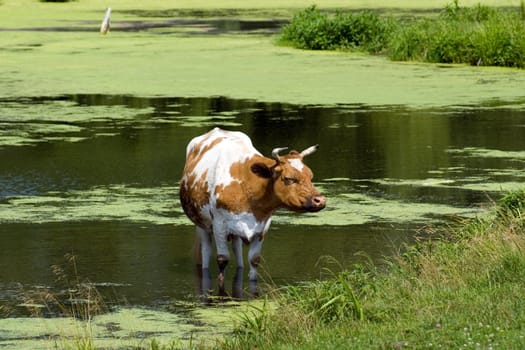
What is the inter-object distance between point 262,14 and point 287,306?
32951mm

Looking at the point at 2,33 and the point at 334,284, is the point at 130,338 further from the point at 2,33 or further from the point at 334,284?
the point at 2,33

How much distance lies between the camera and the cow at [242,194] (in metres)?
8.13

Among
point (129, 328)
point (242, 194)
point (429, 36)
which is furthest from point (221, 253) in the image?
point (429, 36)

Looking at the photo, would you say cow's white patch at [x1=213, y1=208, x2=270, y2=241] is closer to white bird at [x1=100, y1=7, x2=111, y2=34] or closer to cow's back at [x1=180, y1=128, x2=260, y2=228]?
cow's back at [x1=180, y1=128, x2=260, y2=228]

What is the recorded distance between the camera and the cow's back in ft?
27.8

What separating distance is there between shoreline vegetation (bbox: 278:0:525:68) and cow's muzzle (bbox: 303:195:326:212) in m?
15.2

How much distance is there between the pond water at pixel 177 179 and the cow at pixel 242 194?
377 millimetres

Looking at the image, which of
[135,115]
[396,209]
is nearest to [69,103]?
[135,115]

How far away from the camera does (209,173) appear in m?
8.59

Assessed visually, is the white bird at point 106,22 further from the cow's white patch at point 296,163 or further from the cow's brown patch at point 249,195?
the cow's white patch at point 296,163

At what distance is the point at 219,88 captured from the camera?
2058 centimetres

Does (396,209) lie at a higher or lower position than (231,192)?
lower

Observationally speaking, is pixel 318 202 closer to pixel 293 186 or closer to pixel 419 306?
pixel 293 186

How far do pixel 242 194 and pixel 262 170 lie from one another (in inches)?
7.9
